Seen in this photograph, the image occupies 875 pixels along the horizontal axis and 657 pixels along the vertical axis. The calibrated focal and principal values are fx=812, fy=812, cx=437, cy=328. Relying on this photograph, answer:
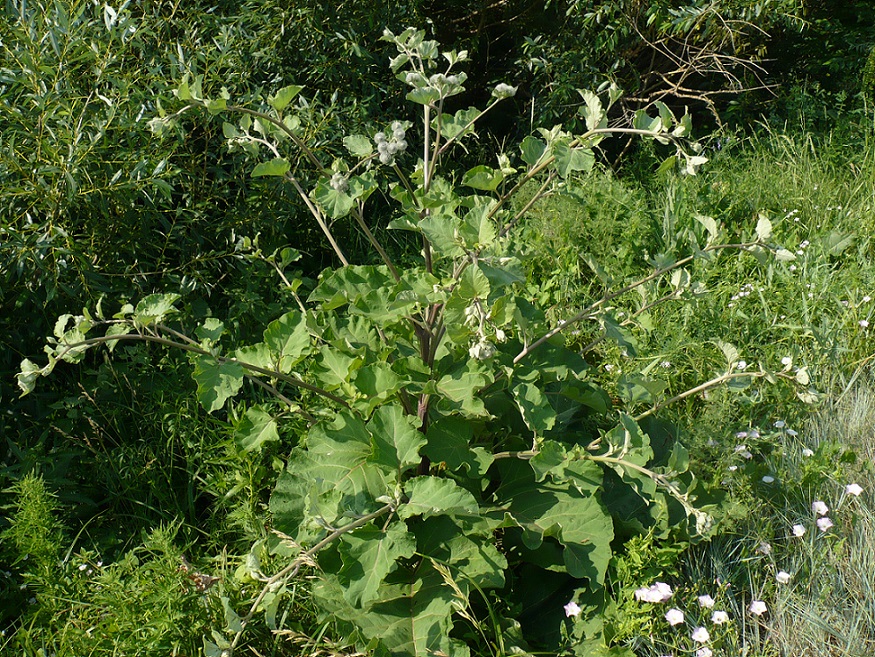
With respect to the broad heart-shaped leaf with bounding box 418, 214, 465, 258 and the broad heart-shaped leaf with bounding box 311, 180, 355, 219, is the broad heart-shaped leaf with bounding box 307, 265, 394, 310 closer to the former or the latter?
the broad heart-shaped leaf with bounding box 311, 180, 355, 219

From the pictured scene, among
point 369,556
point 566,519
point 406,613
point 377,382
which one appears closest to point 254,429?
point 377,382

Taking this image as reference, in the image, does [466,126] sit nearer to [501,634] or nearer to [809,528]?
[501,634]

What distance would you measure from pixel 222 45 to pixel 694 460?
8.23 ft

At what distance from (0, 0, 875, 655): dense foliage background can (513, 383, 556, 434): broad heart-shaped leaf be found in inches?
12.8

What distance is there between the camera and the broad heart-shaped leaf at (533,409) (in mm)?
1963

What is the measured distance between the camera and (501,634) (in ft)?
6.40

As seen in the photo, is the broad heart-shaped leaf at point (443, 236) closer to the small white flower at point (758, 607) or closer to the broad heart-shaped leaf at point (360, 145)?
the broad heart-shaped leaf at point (360, 145)

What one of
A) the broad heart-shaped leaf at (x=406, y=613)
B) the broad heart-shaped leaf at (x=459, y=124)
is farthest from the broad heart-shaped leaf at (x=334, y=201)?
the broad heart-shaped leaf at (x=406, y=613)

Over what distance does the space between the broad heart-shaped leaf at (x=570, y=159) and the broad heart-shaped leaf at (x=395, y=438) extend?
0.67 meters

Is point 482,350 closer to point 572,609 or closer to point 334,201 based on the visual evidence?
point 334,201

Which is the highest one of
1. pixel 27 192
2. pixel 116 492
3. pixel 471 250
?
pixel 471 250

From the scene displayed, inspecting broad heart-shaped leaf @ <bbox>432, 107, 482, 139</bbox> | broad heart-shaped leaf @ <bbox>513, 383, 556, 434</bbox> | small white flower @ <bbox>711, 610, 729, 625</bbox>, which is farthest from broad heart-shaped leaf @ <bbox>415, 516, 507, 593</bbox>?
broad heart-shaped leaf @ <bbox>432, 107, 482, 139</bbox>

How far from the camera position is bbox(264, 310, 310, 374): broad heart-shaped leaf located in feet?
6.70

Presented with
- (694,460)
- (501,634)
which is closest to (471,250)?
(501,634)
